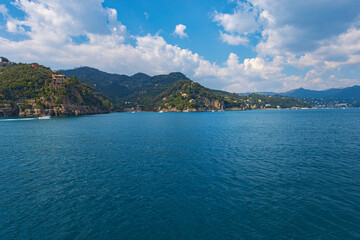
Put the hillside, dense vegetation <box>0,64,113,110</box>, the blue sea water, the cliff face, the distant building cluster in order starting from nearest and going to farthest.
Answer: the blue sea water → the cliff face → the hillside → dense vegetation <box>0,64,113,110</box> → the distant building cluster

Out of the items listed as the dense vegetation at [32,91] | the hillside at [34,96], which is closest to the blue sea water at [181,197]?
the hillside at [34,96]

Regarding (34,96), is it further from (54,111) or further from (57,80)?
(57,80)

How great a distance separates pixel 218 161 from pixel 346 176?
1816 cm

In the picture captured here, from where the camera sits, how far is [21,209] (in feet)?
56.8

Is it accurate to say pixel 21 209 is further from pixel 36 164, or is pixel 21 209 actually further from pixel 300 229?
pixel 300 229

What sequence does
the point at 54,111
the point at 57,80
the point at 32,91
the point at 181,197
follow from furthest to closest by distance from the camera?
the point at 57,80 < the point at 32,91 < the point at 54,111 < the point at 181,197

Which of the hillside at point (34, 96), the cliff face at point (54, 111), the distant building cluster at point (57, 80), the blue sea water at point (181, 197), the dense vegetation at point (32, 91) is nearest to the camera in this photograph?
the blue sea water at point (181, 197)

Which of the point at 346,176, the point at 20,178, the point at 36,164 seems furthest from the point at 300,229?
the point at 36,164

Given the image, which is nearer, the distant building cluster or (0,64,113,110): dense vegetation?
(0,64,113,110): dense vegetation

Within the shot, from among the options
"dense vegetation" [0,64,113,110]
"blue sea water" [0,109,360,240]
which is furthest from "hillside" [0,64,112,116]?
"blue sea water" [0,109,360,240]

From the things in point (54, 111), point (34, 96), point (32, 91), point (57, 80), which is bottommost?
point (54, 111)

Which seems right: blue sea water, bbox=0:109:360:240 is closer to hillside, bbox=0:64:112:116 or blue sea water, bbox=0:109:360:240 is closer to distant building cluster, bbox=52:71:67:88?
hillside, bbox=0:64:112:116

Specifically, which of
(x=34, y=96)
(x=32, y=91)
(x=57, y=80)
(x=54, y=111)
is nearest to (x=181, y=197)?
(x=54, y=111)

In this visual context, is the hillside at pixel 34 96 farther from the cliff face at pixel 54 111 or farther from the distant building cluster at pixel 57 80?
the distant building cluster at pixel 57 80
